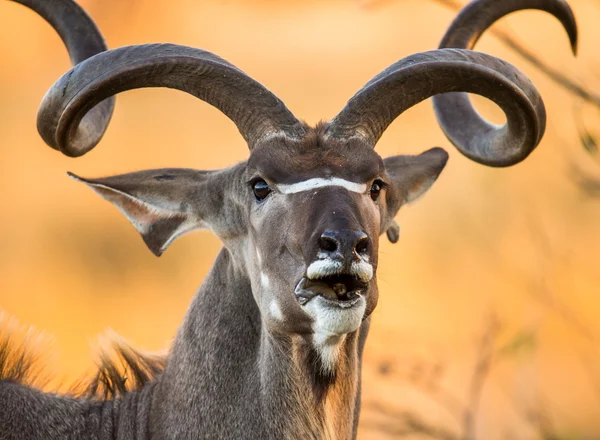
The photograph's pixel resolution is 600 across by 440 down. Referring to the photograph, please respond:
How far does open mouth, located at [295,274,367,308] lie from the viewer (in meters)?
7.15

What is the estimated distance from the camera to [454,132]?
9742 millimetres

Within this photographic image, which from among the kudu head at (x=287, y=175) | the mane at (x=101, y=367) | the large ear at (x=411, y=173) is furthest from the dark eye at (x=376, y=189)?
the mane at (x=101, y=367)

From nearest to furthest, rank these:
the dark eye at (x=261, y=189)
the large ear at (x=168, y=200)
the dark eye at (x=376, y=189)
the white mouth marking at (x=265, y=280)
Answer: the white mouth marking at (x=265, y=280)
the dark eye at (x=261, y=189)
the dark eye at (x=376, y=189)
the large ear at (x=168, y=200)

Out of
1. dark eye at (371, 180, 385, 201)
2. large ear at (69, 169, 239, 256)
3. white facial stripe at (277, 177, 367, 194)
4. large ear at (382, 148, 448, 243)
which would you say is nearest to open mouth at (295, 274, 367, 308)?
white facial stripe at (277, 177, 367, 194)

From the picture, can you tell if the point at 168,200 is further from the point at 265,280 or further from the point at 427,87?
the point at 427,87

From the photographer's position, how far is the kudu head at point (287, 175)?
7.23 m

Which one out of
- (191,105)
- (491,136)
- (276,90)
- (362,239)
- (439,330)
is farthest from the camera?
(191,105)

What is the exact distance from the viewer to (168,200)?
841cm

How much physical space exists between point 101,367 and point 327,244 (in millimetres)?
2392

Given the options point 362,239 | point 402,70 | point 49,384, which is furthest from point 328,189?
point 49,384

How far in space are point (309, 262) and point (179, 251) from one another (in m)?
12.0

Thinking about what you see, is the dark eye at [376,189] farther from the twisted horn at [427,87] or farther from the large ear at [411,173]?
the large ear at [411,173]

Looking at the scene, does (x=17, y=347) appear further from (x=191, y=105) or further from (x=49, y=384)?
(x=191, y=105)

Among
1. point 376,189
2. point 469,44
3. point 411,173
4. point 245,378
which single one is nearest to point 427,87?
point 376,189
